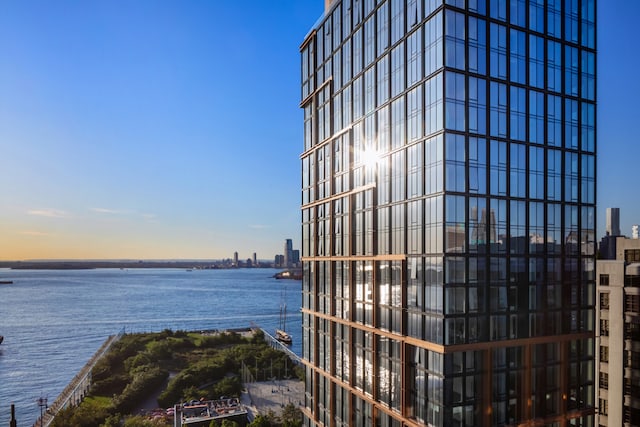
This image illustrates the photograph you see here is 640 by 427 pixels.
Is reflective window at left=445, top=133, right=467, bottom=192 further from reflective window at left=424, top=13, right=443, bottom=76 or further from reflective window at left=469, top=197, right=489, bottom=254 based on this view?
reflective window at left=424, top=13, right=443, bottom=76

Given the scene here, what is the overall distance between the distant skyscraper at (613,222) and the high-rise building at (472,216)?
237 feet

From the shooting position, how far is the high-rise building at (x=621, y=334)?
166 feet

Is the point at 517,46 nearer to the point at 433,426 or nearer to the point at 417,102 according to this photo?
the point at 417,102

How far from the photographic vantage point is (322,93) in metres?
58.2

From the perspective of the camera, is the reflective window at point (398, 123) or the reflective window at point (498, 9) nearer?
the reflective window at point (498, 9)

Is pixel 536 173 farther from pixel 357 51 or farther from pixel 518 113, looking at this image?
pixel 357 51

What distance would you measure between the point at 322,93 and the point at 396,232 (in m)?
25.3

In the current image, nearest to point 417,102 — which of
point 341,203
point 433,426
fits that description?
point 341,203

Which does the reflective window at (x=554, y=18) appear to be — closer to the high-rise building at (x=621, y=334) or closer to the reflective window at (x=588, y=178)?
the reflective window at (x=588, y=178)

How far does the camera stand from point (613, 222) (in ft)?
338

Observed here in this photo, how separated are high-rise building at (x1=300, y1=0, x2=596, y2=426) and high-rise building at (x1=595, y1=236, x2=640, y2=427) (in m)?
12.6

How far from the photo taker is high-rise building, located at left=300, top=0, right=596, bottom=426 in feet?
116

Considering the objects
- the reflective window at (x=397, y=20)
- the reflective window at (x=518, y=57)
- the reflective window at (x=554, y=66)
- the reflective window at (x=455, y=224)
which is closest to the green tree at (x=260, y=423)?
the reflective window at (x=455, y=224)

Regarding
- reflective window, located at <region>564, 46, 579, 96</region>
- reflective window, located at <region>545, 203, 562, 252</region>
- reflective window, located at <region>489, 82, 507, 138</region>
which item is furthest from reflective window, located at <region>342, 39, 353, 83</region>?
reflective window, located at <region>545, 203, 562, 252</region>
